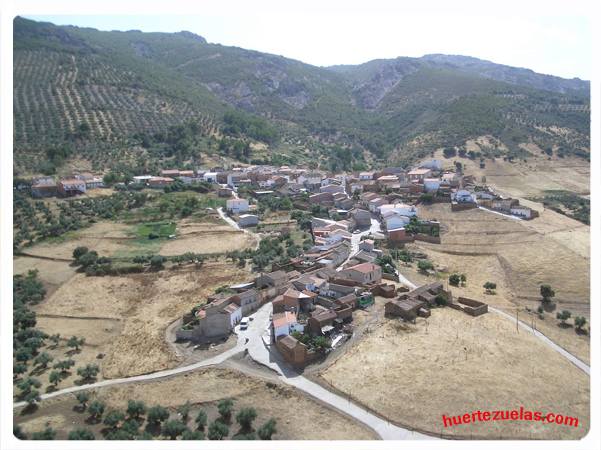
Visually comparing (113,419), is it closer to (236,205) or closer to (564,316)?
(564,316)

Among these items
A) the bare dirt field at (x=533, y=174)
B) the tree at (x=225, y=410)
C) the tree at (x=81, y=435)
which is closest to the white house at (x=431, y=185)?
the bare dirt field at (x=533, y=174)

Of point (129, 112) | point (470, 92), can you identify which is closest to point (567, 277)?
point (129, 112)

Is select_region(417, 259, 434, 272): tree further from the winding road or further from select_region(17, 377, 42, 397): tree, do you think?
select_region(17, 377, 42, 397): tree

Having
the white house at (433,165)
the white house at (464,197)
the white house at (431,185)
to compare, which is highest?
the white house at (433,165)

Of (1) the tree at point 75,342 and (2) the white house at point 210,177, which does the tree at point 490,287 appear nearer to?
(1) the tree at point 75,342

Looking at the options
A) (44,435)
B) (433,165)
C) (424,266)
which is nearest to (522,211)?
(424,266)

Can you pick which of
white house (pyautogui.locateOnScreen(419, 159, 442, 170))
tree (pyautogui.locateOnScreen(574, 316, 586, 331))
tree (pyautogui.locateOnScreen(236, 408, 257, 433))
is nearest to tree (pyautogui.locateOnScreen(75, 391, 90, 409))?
tree (pyautogui.locateOnScreen(236, 408, 257, 433))
